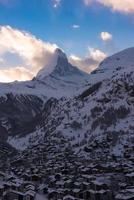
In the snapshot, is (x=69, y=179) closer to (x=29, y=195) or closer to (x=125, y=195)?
(x=29, y=195)

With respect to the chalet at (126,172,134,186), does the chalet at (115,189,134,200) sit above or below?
below

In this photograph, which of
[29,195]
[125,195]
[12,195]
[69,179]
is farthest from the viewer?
[69,179]

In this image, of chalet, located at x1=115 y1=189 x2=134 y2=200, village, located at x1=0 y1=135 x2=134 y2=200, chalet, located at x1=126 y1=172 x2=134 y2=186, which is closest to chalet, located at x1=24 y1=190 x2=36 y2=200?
village, located at x1=0 y1=135 x2=134 y2=200

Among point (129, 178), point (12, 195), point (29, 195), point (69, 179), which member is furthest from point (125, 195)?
point (69, 179)

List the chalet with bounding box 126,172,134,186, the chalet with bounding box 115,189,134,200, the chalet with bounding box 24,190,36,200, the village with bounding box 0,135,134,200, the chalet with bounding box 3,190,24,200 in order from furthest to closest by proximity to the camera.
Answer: the chalet with bounding box 126,172,134,186, the village with bounding box 0,135,134,200, the chalet with bounding box 24,190,36,200, the chalet with bounding box 3,190,24,200, the chalet with bounding box 115,189,134,200

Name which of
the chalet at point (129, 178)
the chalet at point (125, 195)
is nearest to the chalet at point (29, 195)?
the chalet at point (125, 195)

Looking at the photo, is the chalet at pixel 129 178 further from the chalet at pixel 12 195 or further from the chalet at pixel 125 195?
the chalet at pixel 12 195

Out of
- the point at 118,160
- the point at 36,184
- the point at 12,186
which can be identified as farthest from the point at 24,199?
the point at 118,160

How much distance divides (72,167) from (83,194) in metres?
29.8

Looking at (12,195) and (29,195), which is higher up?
(12,195)

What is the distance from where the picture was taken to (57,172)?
120875 mm

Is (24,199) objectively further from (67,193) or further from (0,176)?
(0,176)

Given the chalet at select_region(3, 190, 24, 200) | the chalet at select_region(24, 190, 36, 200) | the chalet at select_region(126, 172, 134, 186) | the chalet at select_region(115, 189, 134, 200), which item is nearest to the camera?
the chalet at select_region(115, 189, 134, 200)

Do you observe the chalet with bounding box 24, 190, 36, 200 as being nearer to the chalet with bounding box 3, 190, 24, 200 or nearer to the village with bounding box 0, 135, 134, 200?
the village with bounding box 0, 135, 134, 200
